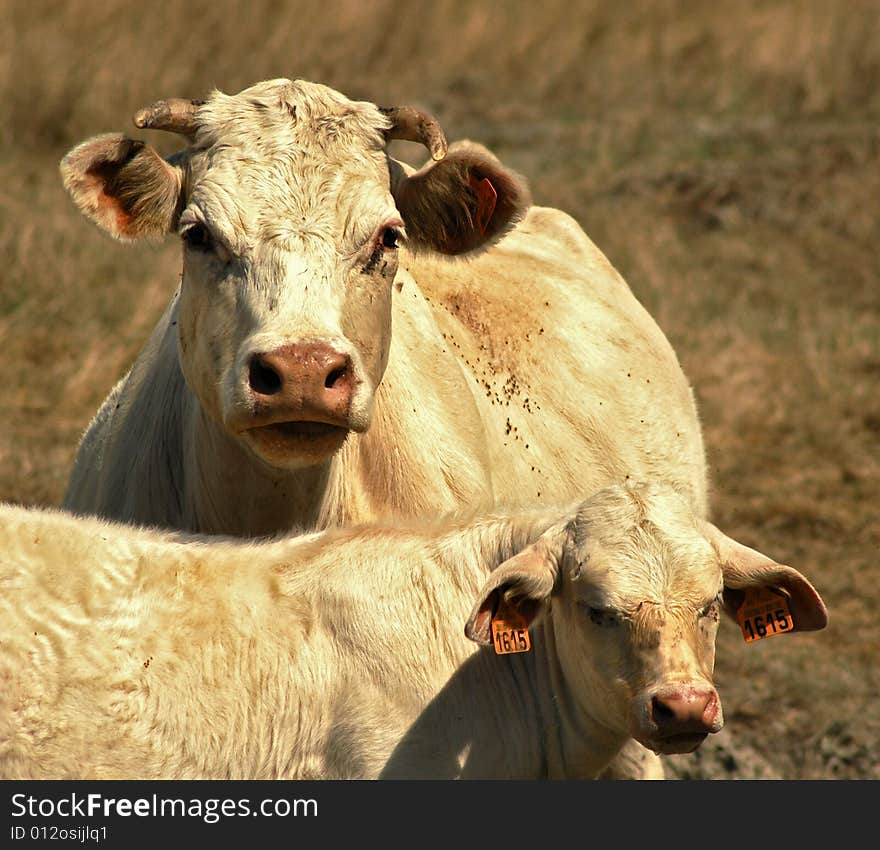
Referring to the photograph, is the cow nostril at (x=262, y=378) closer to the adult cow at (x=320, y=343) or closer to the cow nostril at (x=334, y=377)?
the adult cow at (x=320, y=343)

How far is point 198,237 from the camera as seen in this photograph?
17.5ft

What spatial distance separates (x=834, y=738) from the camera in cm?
738

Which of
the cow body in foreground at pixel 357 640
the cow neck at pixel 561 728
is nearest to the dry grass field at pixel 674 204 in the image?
the cow neck at pixel 561 728

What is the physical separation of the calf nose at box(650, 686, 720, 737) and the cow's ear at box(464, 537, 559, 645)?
47 cm

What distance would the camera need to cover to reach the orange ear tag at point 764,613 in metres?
4.97

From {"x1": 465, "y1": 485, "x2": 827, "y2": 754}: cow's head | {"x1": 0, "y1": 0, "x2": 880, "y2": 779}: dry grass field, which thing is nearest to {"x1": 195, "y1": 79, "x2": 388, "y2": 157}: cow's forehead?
{"x1": 465, "y1": 485, "x2": 827, "y2": 754}: cow's head

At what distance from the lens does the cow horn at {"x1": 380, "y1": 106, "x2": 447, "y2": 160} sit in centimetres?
561

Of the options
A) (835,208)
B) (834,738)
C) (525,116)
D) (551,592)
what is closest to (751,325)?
(835,208)

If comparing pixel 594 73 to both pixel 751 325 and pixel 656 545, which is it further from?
pixel 656 545

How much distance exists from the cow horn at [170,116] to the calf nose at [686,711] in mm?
2248

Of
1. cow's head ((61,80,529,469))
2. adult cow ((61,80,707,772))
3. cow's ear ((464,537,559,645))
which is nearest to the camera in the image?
cow's ear ((464,537,559,645))

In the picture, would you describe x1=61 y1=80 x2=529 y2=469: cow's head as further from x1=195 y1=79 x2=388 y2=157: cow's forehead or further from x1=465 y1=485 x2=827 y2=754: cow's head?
x1=465 y1=485 x2=827 y2=754: cow's head

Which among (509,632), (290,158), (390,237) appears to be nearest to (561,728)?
(509,632)

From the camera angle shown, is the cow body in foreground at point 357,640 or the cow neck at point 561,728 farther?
the cow neck at point 561,728
